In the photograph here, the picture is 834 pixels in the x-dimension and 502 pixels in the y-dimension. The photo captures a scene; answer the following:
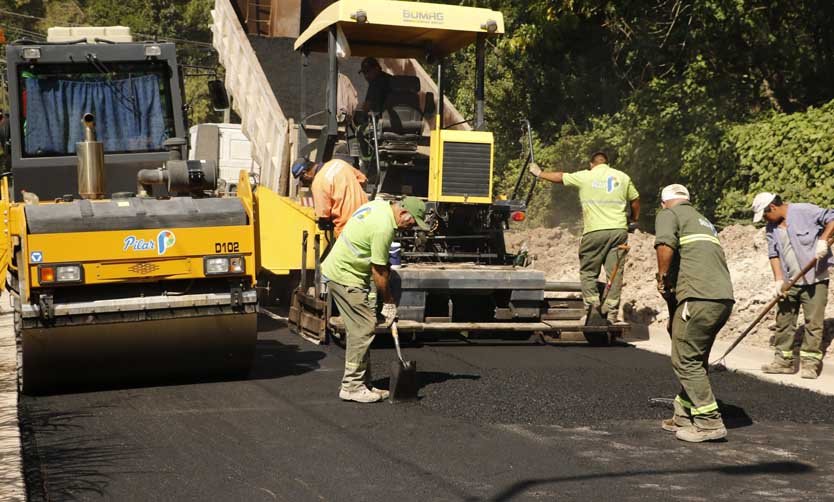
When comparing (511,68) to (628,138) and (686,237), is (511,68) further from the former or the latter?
(686,237)

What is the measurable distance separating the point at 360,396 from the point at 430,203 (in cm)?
316

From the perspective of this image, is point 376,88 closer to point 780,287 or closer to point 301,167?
point 301,167

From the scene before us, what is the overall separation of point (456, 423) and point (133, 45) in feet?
15.4

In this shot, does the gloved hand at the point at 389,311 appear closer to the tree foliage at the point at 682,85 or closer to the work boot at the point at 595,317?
the work boot at the point at 595,317

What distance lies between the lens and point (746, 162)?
46.6ft

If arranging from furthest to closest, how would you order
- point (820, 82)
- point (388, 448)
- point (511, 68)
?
1. point (511, 68)
2. point (820, 82)
3. point (388, 448)

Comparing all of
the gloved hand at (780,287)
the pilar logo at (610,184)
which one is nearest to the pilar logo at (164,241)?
the pilar logo at (610,184)

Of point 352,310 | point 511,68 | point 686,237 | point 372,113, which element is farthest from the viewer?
point 511,68

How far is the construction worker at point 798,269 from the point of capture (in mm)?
9078

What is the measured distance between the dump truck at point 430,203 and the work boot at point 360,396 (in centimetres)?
208

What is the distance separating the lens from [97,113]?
31.9 feet

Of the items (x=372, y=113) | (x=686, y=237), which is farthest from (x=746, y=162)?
(x=686, y=237)

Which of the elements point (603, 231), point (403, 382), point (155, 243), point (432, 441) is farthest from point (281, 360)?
point (603, 231)

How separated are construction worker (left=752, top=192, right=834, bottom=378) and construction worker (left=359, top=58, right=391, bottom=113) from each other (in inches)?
145
